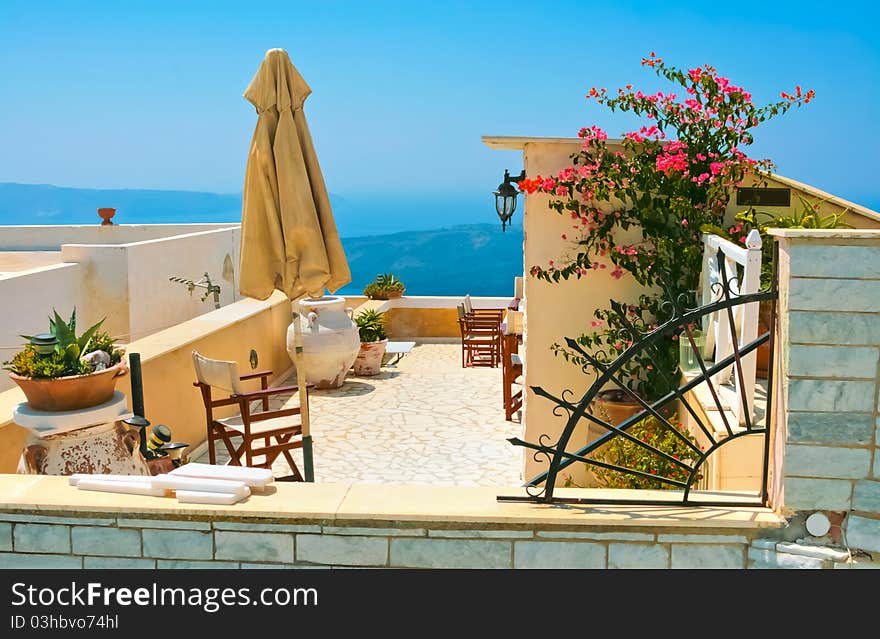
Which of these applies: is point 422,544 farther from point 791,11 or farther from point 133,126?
point 133,126

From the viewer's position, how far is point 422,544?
10.1 ft

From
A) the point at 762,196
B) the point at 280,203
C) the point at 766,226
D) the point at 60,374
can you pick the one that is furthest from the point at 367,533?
the point at 762,196

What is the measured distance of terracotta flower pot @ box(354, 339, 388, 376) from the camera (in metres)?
9.93

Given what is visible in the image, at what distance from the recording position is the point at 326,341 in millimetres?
9094

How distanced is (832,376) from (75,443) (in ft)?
10.9

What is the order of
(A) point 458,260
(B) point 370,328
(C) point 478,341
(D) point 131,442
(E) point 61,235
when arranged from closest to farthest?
(D) point 131,442
(B) point 370,328
(C) point 478,341
(E) point 61,235
(A) point 458,260

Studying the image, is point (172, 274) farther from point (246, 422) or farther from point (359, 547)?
point (359, 547)

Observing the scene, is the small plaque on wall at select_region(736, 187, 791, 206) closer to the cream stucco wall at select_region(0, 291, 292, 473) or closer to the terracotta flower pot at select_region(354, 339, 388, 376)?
the cream stucco wall at select_region(0, 291, 292, 473)

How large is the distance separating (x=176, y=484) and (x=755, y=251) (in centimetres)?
298

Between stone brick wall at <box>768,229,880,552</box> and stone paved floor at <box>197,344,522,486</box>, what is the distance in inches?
134

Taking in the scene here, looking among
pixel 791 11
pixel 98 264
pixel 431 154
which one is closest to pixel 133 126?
pixel 431 154

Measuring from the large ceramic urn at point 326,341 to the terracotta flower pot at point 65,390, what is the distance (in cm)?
479

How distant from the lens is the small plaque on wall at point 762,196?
5.91 m

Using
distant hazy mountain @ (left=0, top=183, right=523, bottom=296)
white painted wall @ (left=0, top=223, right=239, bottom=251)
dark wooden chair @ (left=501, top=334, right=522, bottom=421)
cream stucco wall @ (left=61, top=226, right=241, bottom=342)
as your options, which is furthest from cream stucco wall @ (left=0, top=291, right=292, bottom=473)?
distant hazy mountain @ (left=0, top=183, right=523, bottom=296)
